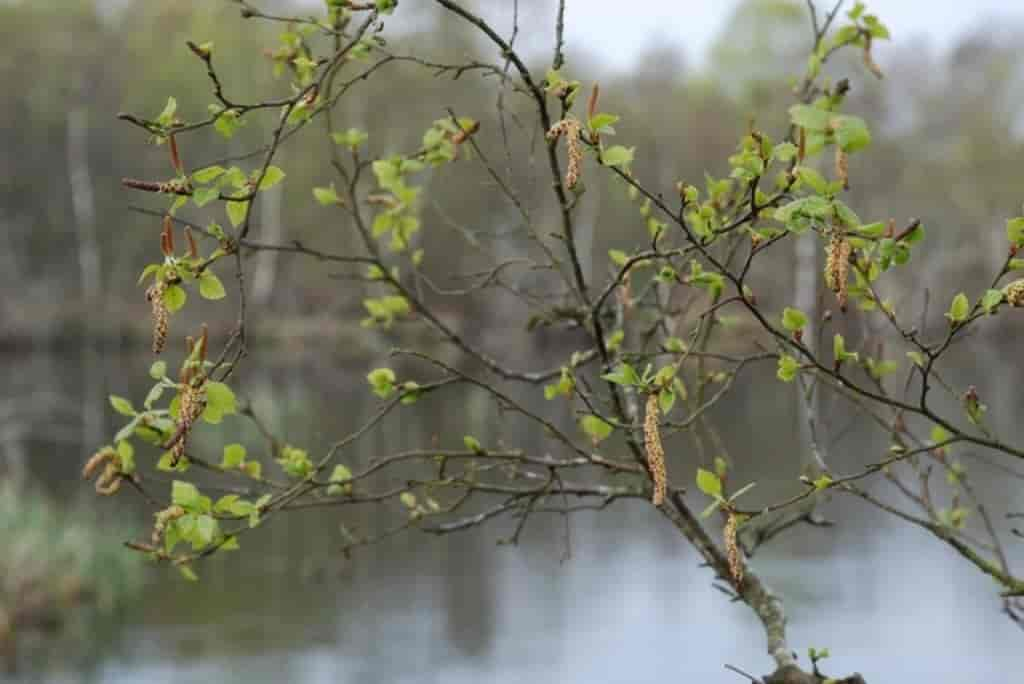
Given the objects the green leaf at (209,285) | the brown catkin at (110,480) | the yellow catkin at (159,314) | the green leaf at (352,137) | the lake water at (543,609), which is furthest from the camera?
the lake water at (543,609)

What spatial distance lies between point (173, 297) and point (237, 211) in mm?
268

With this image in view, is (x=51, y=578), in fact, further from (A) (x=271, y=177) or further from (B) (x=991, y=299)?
(B) (x=991, y=299)

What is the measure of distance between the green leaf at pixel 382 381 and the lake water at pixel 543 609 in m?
6.81

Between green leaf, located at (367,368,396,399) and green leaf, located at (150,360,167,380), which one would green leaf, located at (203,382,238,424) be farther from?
green leaf, located at (367,368,396,399)

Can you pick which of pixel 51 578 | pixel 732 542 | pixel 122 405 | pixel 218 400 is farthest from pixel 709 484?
pixel 51 578

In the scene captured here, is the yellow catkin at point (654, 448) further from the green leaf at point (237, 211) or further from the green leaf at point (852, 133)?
the green leaf at point (237, 211)

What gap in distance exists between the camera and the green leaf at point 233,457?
223 centimetres

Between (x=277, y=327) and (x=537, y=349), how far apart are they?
311 inches

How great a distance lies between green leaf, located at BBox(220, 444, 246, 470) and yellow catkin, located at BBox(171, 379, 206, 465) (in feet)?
1.76

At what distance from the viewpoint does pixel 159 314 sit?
1.63m

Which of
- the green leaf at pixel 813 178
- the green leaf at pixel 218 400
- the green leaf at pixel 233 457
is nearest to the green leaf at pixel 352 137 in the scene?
the green leaf at pixel 233 457

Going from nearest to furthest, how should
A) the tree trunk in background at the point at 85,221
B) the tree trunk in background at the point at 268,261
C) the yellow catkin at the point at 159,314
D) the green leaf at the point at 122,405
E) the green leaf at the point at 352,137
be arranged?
the yellow catkin at the point at 159,314, the green leaf at the point at 122,405, the green leaf at the point at 352,137, the tree trunk in background at the point at 85,221, the tree trunk in background at the point at 268,261

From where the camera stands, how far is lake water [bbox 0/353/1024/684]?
10469 millimetres

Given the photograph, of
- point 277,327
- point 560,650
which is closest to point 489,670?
point 560,650
